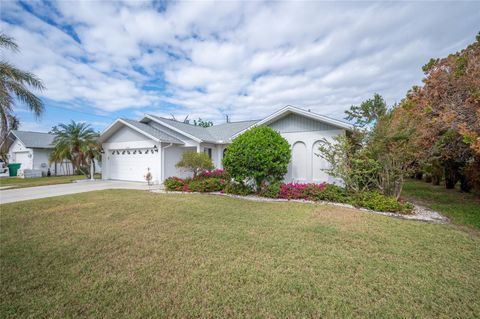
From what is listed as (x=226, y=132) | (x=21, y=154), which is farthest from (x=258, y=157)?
(x=21, y=154)

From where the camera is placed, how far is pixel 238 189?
11.0 metres

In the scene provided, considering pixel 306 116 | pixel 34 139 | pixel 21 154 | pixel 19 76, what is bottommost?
pixel 21 154

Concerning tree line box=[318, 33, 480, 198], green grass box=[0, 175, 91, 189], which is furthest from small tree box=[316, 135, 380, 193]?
green grass box=[0, 175, 91, 189]

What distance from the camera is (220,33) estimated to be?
37.8 feet

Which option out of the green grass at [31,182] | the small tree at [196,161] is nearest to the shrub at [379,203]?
the small tree at [196,161]

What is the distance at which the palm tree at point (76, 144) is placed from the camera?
1770cm

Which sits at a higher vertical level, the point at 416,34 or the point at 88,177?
the point at 416,34

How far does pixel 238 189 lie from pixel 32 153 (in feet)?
84.7

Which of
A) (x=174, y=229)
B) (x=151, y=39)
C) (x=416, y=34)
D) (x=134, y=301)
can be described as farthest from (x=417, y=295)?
(x=151, y=39)

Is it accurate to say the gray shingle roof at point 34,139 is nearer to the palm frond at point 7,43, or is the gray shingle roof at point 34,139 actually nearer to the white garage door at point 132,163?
the white garage door at point 132,163

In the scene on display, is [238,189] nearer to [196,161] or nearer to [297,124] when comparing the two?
[196,161]

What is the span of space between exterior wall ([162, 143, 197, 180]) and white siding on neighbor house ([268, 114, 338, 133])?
7366mm

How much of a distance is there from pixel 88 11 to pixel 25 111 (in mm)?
4969

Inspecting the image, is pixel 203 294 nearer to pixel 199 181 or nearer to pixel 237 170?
pixel 237 170
